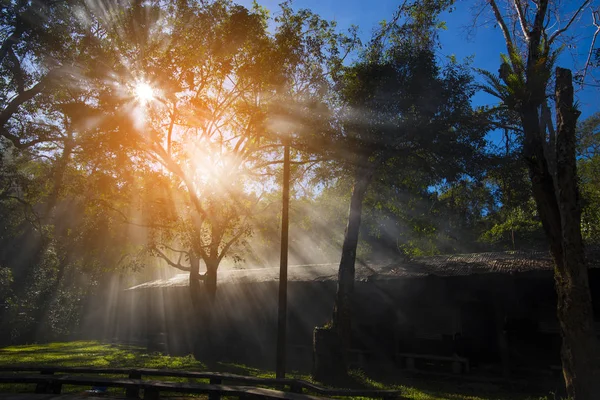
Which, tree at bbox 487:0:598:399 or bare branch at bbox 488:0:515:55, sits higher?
bare branch at bbox 488:0:515:55

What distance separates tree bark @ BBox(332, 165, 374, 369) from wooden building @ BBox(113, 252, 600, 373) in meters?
1.98

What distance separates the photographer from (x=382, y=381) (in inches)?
522

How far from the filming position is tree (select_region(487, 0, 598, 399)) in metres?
7.89

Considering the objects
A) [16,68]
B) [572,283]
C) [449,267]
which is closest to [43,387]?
[16,68]

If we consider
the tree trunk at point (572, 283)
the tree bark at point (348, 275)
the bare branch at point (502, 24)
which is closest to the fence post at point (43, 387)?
the tree bark at point (348, 275)

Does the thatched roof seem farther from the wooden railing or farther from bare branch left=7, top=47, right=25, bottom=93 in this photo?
bare branch left=7, top=47, right=25, bottom=93

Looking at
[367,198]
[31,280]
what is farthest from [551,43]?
[31,280]

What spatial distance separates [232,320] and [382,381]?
36.7 feet

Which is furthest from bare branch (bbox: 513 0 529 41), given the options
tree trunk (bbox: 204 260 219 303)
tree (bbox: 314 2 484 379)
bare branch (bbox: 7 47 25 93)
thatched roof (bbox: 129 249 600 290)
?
bare branch (bbox: 7 47 25 93)

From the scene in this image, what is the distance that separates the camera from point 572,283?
26.6 feet

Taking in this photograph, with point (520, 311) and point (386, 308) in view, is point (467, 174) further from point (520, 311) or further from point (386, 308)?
point (386, 308)

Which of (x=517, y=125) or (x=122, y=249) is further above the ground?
(x=517, y=125)

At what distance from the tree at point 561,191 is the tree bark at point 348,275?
5.84 metres

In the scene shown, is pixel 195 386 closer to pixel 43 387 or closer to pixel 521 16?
pixel 43 387
